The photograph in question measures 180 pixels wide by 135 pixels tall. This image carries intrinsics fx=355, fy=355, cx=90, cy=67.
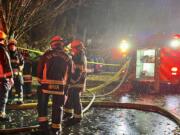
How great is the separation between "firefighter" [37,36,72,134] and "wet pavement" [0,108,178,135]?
1.45 ft

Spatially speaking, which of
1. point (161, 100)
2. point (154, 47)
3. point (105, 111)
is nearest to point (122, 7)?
point (154, 47)

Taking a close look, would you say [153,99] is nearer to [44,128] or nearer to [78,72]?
[78,72]

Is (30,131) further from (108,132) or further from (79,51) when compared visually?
(79,51)

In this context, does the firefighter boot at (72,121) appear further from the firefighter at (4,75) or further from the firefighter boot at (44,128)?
the firefighter at (4,75)

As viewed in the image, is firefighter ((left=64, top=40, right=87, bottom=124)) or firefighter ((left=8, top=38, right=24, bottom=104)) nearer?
firefighter ((left=64, top=40, right=87, bottom=124))

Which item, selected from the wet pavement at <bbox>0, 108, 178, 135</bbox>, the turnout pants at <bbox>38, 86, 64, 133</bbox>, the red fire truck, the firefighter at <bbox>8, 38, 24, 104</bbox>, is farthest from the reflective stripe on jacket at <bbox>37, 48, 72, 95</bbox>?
the red fire truck

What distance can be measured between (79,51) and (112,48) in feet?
80.7

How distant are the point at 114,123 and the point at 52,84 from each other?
1927 millimetres

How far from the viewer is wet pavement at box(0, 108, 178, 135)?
23.1 ft

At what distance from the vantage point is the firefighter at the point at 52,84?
661cm

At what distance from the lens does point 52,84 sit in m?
6.64

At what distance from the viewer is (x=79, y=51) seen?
26.4 feet

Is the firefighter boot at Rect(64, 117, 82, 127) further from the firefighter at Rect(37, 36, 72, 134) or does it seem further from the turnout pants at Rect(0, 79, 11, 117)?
the turnout pants at Rect(0, 79, 11, 117)

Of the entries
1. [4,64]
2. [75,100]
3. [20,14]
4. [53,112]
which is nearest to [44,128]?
[53,112]
